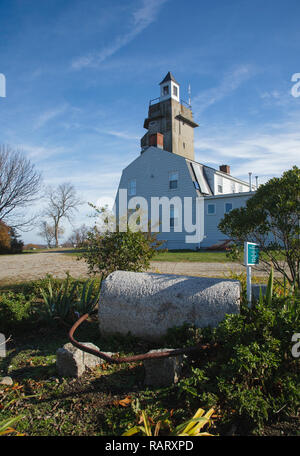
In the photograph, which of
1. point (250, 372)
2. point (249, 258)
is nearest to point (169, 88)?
point (249, 258)

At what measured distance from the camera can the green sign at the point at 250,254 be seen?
11.7ft

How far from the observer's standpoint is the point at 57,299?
4945 mm

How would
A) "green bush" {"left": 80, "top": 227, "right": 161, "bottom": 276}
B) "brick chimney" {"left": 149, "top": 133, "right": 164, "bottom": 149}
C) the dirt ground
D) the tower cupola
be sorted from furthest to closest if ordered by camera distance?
the tower cupola → "brick chimney" {"left": 149, "top": 133, "right": 164, "bottom": 149} → the dirt ground → "green bush" {"left": 80, "top": 227, "right": 161, "bottom": 276}

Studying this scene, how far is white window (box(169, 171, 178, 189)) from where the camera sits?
2408cm

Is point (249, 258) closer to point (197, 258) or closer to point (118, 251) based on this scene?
point (118, 251)

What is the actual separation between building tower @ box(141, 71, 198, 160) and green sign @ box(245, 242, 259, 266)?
24377mm

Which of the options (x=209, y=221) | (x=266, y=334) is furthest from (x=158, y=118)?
(x=266, y=334)

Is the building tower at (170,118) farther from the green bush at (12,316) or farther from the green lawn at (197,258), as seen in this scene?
the green bush at (12,316)

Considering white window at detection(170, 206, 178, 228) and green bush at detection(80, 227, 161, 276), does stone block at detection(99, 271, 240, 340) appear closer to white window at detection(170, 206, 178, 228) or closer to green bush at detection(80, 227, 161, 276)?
green bush at detection(80, 227, 161, 276)

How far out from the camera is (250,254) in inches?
144

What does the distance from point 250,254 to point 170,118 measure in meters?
26.3

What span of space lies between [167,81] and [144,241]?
26432 mm

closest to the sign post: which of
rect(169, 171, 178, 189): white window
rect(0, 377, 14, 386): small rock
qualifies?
rect(0, 377, 14, 386): small rock
